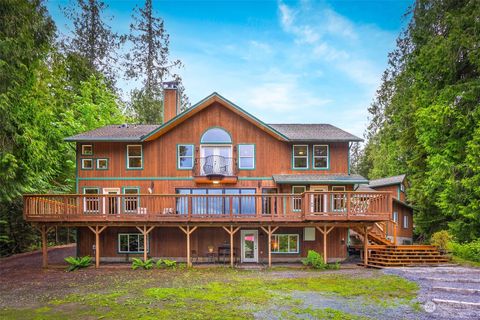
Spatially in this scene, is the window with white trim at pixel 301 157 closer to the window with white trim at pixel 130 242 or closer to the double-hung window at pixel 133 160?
the double-hung window at pixel 133 160

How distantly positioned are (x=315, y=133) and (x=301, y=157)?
178cm

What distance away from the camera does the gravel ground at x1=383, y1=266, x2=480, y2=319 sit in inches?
341

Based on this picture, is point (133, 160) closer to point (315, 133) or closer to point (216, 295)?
point (216, 295)

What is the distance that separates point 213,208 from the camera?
16.6 meters

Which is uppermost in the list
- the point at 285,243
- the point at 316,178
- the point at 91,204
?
the point at 316,178

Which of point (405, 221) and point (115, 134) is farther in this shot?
point (405, 221)

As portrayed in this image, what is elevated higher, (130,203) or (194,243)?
(130,203)

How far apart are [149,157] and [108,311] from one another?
10310mm

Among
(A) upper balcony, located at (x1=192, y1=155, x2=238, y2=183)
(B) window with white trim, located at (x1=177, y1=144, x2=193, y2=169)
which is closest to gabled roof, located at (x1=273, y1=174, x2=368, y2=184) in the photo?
(A) upper balcony, located at (x1=192, y1=155, x2=238, y2=183)

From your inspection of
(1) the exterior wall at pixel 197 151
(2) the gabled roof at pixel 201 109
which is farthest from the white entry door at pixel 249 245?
(2) the gabled roof at pixel 201 109

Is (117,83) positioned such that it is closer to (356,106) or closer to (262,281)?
(262,281)

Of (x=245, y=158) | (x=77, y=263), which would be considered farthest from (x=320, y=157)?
(x=77, y=263)

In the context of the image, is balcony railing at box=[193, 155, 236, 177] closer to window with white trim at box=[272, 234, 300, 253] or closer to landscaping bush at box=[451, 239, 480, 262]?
window with white trim at box=[272, 234, 300, 253]

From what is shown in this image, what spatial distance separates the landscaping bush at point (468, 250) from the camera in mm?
16188
